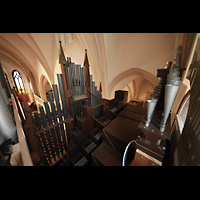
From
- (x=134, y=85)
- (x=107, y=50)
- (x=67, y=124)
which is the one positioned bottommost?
(x=67, y=124)

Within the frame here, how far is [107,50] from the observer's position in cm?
447

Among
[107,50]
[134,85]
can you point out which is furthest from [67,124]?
[134,85]

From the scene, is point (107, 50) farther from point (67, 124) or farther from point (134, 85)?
point (134, 85)

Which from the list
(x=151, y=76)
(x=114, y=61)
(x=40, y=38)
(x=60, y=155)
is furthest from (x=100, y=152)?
(x=40, y=38)

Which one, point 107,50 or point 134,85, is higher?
point 107,50

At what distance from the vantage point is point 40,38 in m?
3.80

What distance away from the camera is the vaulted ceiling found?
3613 millimetres

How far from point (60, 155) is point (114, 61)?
Result: 5340 millimetres

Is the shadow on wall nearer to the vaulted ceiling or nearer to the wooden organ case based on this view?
the vaulted ceiling

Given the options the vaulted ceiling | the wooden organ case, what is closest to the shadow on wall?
the vaulted ceiling

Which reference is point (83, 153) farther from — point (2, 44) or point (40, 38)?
point (2, 44)

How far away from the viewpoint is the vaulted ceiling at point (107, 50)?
3613mm

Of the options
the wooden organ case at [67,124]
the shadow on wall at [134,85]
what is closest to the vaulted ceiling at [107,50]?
the shadow on wall at [134,85]
